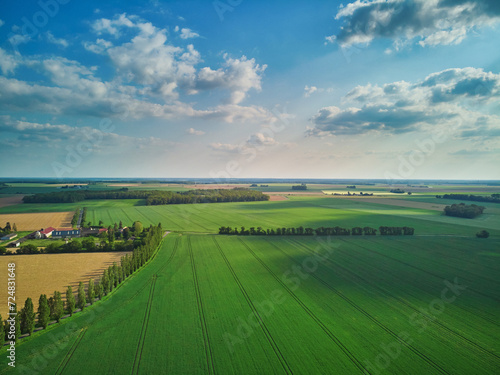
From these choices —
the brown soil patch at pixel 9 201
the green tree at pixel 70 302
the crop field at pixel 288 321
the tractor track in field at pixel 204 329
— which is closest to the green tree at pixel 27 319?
the crop field at pixel 288 321

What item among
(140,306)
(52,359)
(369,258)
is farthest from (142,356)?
(369,258)

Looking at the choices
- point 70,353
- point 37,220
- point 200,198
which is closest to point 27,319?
point 70,353

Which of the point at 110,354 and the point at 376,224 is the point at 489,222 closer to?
the point at 376,224

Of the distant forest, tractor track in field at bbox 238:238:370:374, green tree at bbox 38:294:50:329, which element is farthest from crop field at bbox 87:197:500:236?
green tree at bbox 38:294:50:329

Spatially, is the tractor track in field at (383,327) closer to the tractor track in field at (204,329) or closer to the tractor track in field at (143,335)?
the tractor track in field at (204,329)

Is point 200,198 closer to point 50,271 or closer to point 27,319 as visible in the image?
point 50,271

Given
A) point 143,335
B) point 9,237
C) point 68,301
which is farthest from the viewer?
point 9,237

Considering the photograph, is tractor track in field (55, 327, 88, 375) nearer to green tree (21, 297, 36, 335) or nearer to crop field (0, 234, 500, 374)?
crop field (0, 234, 500, 374)
